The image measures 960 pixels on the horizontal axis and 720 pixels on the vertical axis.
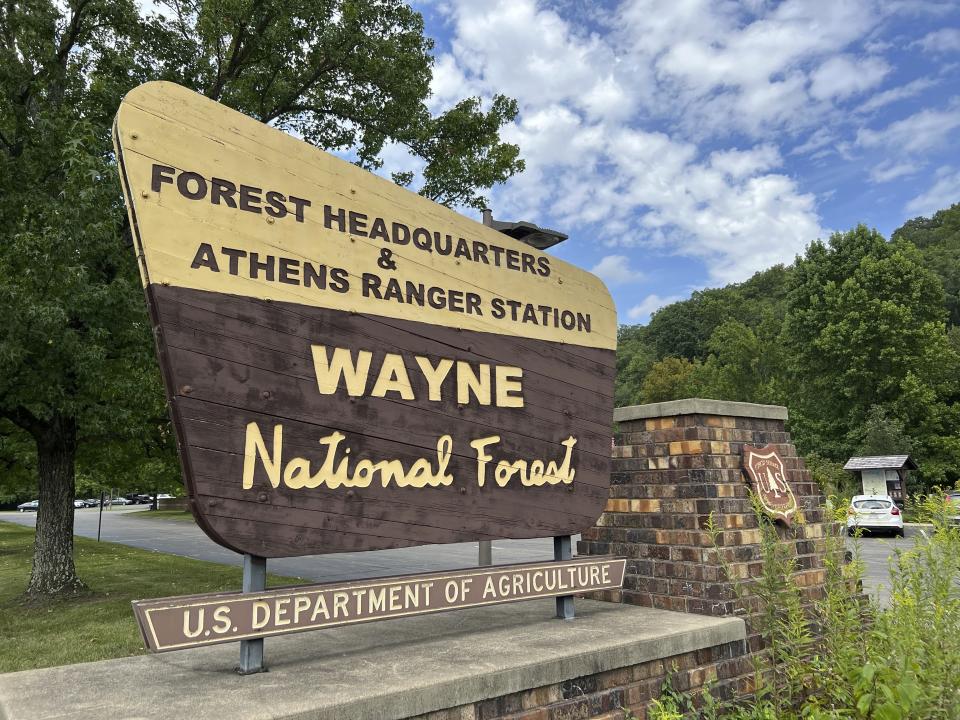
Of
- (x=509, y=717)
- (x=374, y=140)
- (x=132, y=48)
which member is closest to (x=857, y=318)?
(x=374, y=140)

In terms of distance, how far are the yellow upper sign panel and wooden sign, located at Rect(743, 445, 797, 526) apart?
1.88 meters

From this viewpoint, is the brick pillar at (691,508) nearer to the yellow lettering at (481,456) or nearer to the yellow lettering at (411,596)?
the yellow lettering at (481,456)

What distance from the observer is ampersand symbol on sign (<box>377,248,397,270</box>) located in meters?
3.53

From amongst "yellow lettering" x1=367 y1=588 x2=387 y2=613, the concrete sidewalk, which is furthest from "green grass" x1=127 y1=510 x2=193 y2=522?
"yellow lettering" x1=367 y1=588 x2=387 y2=613

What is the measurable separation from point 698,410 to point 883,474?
28020mm

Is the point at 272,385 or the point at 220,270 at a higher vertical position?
the point at 220,270

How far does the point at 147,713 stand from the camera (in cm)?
254

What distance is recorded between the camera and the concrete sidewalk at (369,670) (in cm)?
261

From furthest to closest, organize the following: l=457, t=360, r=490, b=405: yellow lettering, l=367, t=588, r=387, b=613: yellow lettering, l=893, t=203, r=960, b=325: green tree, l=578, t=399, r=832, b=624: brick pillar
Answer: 1. l=893, t=203, r=960, b=325: green tree
2. l=578, t=399, r=832, b=624: brick pillar
3. l=457, t=360, r=490, b=405: yellow lettering
4. l=367, t=588, r=387, b=613: yellow lettering

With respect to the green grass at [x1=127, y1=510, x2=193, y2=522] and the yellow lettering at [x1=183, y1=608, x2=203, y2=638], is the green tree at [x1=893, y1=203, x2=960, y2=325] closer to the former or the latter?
the yellow lettering at [x1=183, y1=608, x2=203, y2=638]

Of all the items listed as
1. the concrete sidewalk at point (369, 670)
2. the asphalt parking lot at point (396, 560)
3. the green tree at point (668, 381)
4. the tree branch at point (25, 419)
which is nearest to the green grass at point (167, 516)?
the asphalt parking lot at point (396, 560)

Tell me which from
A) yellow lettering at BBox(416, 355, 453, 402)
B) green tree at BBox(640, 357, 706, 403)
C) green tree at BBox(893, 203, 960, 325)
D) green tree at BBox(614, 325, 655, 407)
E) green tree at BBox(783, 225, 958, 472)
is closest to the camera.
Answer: yellow lettering at BBox(416, 355, 453, 402)

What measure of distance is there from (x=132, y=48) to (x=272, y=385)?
390 inches

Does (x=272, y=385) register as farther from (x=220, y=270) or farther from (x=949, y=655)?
(x=949, y=655)
